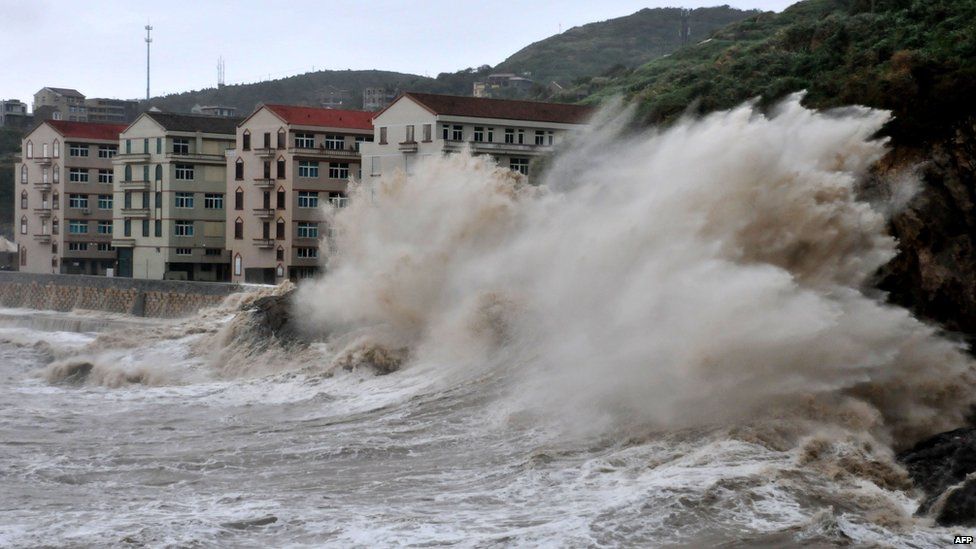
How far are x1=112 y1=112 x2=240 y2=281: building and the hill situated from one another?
106 ft

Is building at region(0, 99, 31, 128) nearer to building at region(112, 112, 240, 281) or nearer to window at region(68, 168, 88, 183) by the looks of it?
window at region(68, 168, 88, 183)

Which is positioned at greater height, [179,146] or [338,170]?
[179,146]

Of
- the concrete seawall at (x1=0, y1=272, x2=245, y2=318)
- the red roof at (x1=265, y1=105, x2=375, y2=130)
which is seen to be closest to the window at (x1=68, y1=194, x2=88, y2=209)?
the concrete seawall at (x1=0, y1=272, x2=245, y2=318)

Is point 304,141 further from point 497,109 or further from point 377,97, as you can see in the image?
point 377,97

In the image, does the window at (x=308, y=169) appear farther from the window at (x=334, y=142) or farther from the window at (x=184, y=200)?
the window at (x=184, y=200)

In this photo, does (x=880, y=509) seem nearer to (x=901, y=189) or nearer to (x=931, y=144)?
(x=901, y=189)

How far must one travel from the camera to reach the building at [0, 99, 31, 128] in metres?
129

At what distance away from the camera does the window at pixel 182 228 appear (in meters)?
63.5

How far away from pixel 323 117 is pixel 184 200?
9.60 meters

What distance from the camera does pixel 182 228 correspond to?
63562 millimetres

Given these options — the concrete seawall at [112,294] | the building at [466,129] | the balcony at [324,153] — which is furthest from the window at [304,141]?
the concrete seawall at [112,294]

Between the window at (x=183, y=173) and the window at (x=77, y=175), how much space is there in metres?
11.6

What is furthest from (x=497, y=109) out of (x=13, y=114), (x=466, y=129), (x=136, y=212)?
(x=13, y=114)

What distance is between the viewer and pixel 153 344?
3841cm
